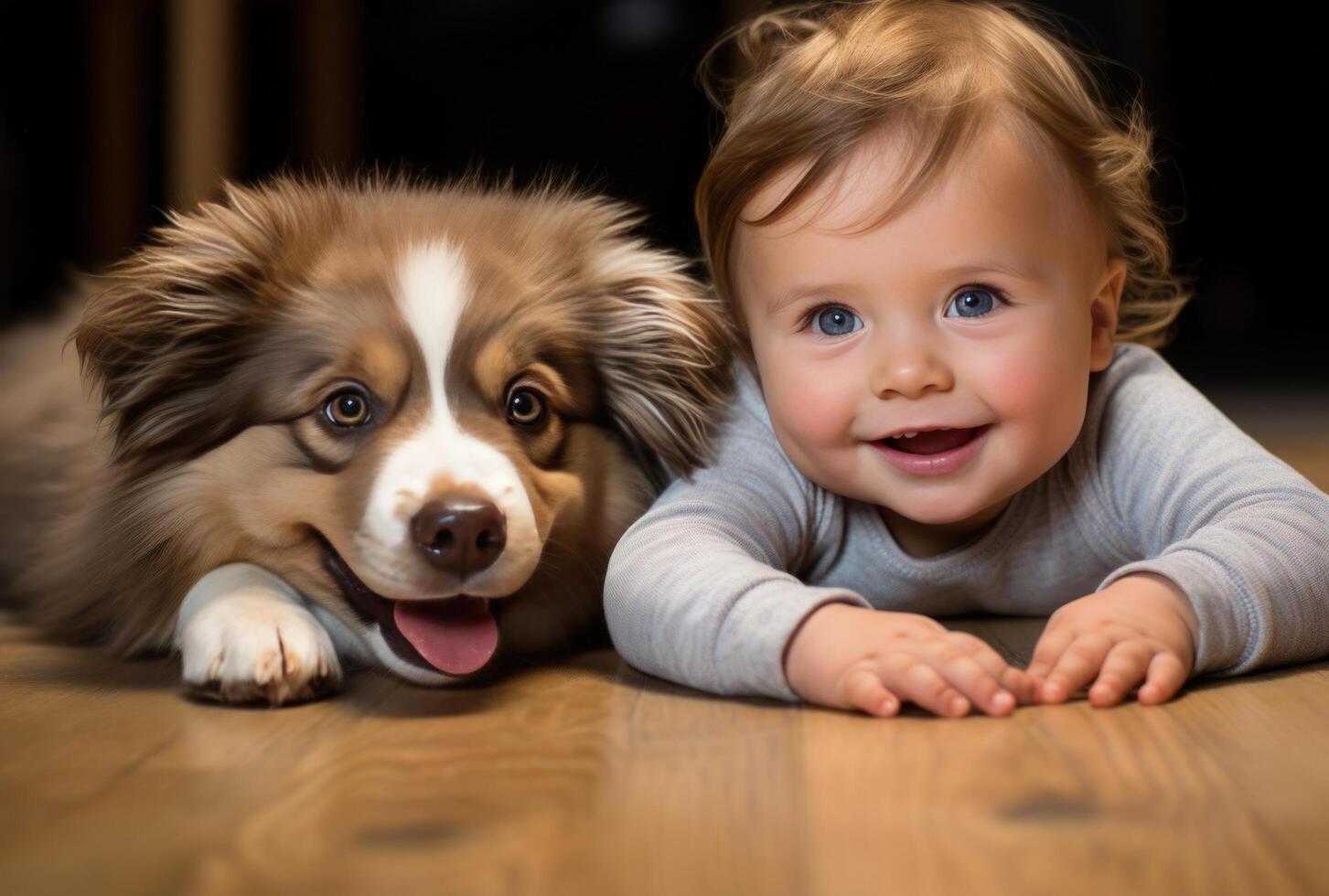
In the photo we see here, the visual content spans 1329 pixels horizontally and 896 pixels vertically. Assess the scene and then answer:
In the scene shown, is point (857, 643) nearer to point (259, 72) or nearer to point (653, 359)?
point (653, 359)

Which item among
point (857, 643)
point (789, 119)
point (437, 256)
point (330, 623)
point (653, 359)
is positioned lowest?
point (330, 623)

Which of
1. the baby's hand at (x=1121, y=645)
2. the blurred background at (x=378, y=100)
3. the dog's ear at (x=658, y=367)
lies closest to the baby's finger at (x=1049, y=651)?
the baby's hand at (x=1121, y=645)

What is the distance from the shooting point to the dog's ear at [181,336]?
1.55m

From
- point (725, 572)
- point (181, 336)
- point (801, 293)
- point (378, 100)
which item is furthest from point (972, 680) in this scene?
point (378, 100)

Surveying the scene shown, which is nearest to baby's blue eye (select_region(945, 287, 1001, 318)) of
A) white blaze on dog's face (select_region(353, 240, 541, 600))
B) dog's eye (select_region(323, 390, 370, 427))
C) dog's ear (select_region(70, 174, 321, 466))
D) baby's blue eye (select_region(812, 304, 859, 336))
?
baby's blue eye (select_region(812, 304, 859, 336))

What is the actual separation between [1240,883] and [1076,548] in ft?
2.90

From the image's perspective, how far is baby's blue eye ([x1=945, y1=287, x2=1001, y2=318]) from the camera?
1.52m

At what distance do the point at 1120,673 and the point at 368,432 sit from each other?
755mm

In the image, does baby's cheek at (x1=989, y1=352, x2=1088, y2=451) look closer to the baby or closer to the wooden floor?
the baby

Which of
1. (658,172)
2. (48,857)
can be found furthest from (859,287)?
(658,172)

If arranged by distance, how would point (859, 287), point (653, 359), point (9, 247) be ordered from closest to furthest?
1. point (859, 287)
2. point (653, 359)
3. point (9, 247)

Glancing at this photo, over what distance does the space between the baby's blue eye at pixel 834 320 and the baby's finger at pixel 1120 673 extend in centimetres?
46

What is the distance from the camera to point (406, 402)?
1.49m

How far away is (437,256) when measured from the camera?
5.08ft
